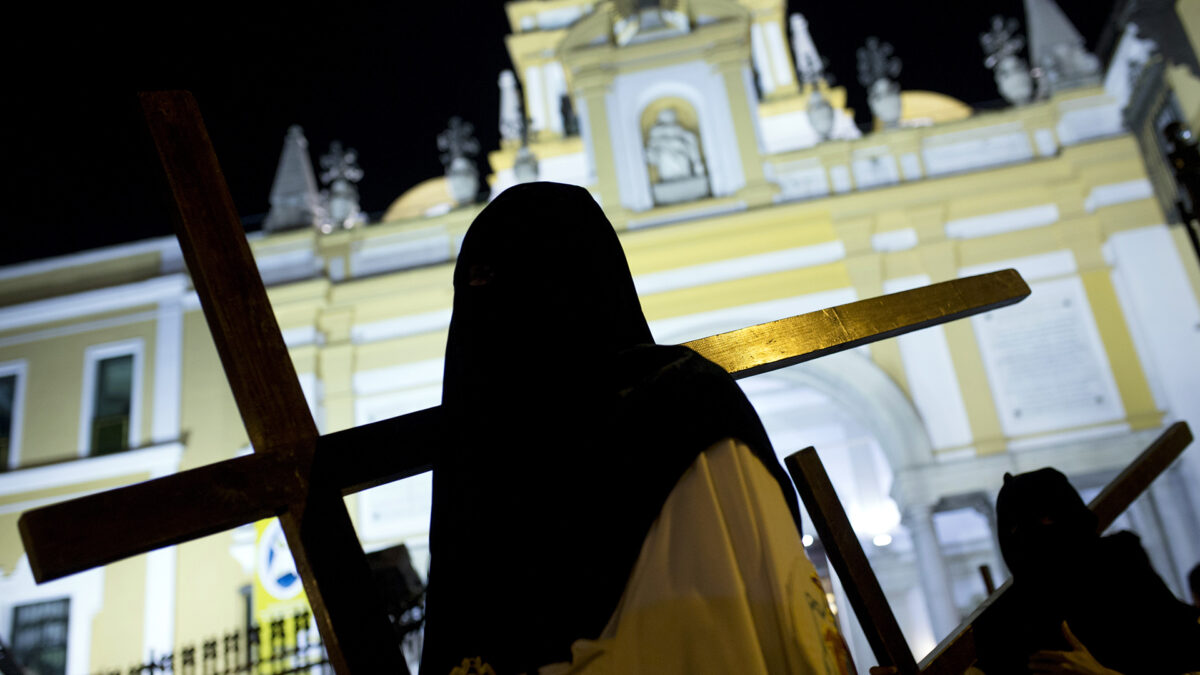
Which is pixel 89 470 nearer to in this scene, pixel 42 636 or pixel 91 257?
pixel 42 636

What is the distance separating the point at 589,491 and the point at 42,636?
13.1 m

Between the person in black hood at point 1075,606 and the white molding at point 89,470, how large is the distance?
12.0m

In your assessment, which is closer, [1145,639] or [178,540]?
[178,540]

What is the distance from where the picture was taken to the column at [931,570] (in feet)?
32.9

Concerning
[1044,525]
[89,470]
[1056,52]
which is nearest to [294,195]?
[89,470]

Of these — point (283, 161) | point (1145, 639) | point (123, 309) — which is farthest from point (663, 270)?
point (1145, 639)

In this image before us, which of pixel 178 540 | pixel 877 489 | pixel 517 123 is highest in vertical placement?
pixel 517 123

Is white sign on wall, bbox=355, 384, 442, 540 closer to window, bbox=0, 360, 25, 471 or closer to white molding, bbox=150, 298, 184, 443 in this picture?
white molding, bbox=150, 298, 184, 443

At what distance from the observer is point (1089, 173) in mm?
11969

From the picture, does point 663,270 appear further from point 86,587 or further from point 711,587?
point 711,587

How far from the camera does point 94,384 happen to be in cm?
1334

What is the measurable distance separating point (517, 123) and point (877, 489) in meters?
8.42

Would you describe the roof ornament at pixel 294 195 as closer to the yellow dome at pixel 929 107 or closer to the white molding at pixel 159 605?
the white molding at pixel 159 605

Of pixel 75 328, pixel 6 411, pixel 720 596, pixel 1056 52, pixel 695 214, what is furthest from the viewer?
pixel 75 328
